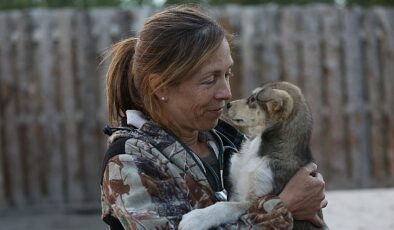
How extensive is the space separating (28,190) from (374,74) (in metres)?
4.62

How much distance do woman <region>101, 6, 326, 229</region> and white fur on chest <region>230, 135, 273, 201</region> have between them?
0.35 ft

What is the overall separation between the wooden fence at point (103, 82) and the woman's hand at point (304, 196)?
6912 millimetres

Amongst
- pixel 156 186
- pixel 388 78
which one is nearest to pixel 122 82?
pixel 156 186

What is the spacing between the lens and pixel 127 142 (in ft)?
10.1

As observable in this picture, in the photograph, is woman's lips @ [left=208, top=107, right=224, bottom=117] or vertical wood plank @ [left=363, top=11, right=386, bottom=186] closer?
woman's lips @ [left=208, top=107, right=224, bottom=117]

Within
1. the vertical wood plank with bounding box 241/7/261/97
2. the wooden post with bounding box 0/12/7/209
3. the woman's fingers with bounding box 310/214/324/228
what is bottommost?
the wooden post with bounding box 0/12/7/209

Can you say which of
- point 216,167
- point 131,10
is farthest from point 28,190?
point 216,167

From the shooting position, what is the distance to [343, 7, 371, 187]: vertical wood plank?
1062 cm

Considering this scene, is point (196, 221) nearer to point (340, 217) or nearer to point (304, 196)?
point (304, 196)

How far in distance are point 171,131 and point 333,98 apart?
24.7 feet

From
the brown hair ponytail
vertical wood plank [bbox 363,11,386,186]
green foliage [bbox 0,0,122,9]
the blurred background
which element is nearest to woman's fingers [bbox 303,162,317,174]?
the brown hair ponytail

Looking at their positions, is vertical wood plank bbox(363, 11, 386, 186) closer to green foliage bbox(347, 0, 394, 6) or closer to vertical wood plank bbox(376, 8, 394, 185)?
vertical wood plank bbox(376, 8, 394, 185)

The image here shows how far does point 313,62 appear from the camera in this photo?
1053 cm

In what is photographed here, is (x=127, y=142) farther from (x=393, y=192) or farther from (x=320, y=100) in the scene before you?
(x=320, y=100)
